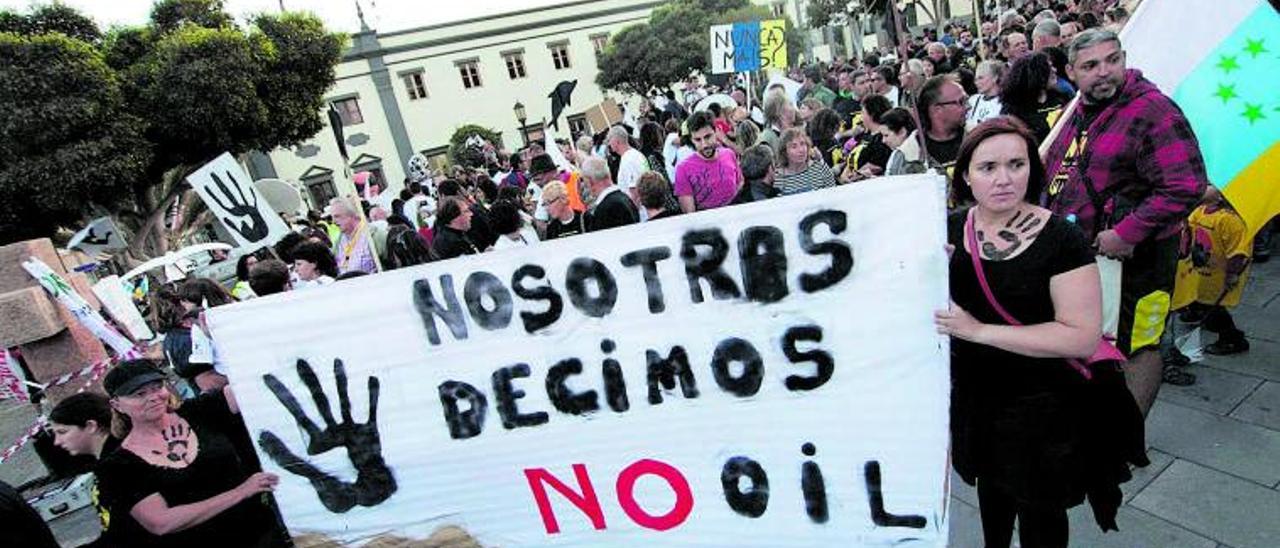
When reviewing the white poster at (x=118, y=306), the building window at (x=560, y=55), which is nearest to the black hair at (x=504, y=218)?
the white poster at (x=118, y=306)

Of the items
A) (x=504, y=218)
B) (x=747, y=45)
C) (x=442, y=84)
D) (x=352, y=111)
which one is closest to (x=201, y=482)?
(x=504, y=218)

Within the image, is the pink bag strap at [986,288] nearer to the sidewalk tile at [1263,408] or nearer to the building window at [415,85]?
the sidewalk tile at [1263,408]

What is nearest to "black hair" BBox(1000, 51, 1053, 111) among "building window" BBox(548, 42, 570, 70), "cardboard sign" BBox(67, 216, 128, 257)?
"cardboard sign" BBox(67, 216, 128, 257)

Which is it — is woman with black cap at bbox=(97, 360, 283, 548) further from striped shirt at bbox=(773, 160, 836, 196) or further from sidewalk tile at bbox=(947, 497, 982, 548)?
striped shirt at bbox=(773, 160, 836, 196)

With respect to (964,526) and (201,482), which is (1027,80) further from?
(201,482)

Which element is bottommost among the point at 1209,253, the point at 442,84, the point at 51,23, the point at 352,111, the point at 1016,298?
the point at 1209,253

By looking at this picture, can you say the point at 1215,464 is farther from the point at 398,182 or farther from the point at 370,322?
the point at 398,182

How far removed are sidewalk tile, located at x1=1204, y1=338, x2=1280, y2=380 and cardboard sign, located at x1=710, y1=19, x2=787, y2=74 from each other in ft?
21.0

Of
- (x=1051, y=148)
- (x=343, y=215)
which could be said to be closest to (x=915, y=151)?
(x=1051, y=148)

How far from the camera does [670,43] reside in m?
35.3

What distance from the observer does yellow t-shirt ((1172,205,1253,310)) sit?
3215 mm

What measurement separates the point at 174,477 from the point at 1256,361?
15.7ft

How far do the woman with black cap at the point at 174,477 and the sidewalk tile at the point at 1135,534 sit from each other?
2982 millimetres

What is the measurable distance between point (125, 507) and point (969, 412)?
2.75 meters
